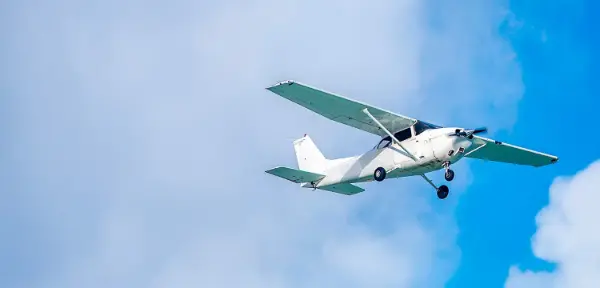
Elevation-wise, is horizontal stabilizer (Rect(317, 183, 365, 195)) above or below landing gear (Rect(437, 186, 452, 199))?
below

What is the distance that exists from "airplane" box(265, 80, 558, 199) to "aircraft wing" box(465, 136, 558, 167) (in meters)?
0.04

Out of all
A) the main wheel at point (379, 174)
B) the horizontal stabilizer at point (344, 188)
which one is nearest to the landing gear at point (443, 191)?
the main wheel at point (379, 174)

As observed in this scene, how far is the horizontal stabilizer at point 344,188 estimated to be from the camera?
148 ft

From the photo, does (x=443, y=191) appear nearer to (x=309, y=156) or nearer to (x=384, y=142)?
(x=384, y=142)

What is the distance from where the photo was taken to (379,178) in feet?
138

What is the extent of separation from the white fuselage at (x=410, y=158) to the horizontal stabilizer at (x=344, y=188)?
1.57 feet

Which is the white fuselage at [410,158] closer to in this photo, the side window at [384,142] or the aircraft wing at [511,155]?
the side window at [384,142]

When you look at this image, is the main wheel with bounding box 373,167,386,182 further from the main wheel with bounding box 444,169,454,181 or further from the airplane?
the main wheel with bounding box 444,169,454,181

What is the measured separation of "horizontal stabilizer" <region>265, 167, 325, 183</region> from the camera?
43031 millimetres

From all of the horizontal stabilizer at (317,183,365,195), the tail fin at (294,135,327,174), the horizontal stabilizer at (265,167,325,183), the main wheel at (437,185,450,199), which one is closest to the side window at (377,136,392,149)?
the main wheel at (437,185,450,199)

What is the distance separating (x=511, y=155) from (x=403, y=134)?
6.25 m

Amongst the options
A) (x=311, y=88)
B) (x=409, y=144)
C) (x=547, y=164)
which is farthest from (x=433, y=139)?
(x=547, y=164)

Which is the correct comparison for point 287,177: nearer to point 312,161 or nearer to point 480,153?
point 312,161

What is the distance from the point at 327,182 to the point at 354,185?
1.09 m
